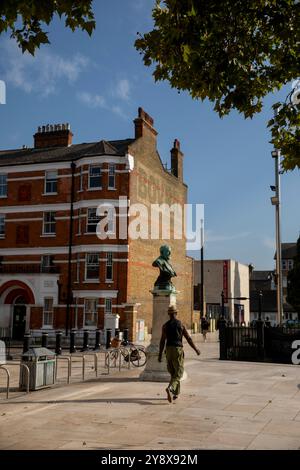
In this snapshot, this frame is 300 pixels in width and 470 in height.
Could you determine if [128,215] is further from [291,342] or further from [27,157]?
[291,342]

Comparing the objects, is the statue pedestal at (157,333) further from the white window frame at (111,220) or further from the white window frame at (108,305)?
the white window frame at (111,220)

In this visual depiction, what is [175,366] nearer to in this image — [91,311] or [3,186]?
[91,311]

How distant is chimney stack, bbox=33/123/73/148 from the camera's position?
125 ft

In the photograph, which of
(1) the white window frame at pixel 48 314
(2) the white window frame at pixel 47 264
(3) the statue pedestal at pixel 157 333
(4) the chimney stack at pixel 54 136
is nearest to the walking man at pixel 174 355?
(3) the statue pedestal at pixel 157 333

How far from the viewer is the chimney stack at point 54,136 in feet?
125

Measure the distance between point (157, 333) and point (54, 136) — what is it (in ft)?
91.1

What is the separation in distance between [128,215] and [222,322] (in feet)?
45.2

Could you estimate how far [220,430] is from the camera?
25.5 ft

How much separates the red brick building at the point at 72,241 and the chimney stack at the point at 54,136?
475 mm

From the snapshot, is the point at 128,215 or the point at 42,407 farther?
the point at 128,215

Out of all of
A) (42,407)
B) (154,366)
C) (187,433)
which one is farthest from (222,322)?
(187,433)

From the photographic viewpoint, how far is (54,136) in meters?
38.4

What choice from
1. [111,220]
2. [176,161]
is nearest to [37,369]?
[111,220]

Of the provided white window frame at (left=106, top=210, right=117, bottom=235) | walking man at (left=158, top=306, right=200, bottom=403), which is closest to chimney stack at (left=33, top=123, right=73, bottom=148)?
white window frame at (left=106, top=210, right=117, bottom=235)
